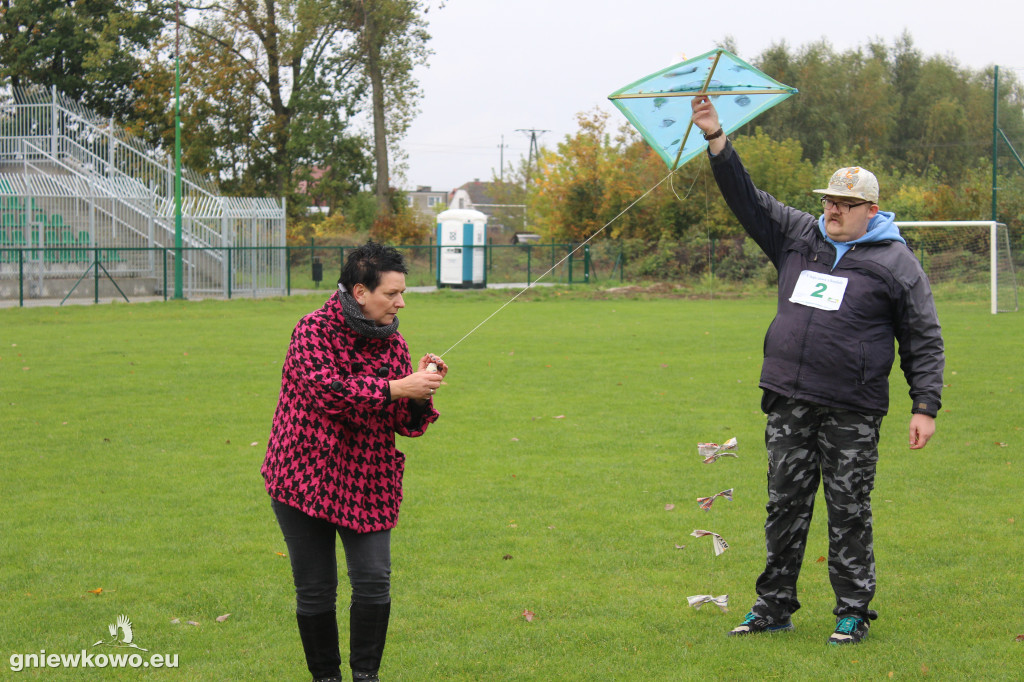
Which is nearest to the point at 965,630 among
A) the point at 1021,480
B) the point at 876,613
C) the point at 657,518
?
the point at 876,613

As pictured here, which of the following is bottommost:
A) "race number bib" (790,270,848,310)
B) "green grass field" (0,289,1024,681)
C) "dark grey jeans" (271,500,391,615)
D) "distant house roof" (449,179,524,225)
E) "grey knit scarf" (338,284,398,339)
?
"green grass field" (0,289,1024,681)

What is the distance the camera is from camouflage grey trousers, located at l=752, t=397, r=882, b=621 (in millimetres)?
4520

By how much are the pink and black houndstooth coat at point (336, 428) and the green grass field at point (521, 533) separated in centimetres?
98

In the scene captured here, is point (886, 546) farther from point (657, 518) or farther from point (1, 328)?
point (1, 328)

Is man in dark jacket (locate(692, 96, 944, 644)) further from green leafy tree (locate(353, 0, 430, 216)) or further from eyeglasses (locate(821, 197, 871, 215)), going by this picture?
green leafy tree (locate(353, 0, 430, 216))

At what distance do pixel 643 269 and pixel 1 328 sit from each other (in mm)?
22459

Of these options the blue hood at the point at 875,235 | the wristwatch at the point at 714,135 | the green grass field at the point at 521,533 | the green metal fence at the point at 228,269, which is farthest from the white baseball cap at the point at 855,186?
the green metal fence at the point at 228,269

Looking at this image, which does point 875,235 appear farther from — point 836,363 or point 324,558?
point 324,558

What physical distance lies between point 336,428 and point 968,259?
26.9 meters

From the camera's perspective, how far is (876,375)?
4.48 meters

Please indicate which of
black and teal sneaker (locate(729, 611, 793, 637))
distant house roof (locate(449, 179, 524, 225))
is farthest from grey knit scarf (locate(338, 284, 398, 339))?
distant house roof (locate(449, 179, 524, 225))

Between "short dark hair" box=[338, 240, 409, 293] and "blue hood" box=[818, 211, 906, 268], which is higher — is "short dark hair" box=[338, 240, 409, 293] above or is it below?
below

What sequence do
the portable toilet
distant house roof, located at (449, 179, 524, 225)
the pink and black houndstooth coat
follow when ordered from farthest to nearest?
distant house roof, located at (449, 179, 524, 225) < the portable toilet < the pink and black houndstooth coat

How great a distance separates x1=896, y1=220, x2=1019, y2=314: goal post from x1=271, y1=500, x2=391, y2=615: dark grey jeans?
23480 mm
